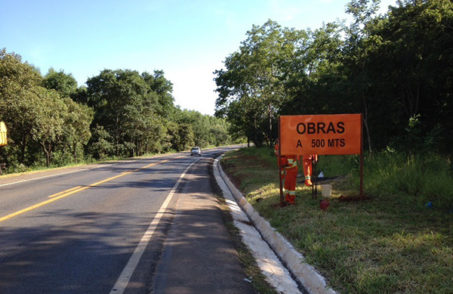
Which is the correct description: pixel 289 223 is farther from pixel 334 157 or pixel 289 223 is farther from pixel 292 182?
pixel 334 157

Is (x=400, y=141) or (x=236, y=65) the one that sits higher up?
(x=236, y=65)

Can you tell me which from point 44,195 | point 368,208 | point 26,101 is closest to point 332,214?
point 368,208

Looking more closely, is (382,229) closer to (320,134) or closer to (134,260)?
(320,134)

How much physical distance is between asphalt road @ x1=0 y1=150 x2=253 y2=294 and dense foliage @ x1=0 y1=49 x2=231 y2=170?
19691mm

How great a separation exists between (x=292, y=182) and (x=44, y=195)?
7.50 meters

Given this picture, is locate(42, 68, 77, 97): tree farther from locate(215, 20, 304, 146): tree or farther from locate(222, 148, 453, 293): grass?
locate(222, 148, 453, 293): grass

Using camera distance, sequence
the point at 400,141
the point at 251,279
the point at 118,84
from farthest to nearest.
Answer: the point at 118,84, the point at 400,141, the point at 251,279

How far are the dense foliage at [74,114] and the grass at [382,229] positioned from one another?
23.6m

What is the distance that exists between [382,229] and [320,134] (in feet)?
8.92

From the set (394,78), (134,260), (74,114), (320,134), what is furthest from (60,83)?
(134,260)

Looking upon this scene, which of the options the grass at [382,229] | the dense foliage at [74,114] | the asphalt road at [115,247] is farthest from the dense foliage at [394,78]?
the dense foliage at [74,114]

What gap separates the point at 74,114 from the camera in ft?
110

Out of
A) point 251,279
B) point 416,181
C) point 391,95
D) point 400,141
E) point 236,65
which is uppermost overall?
point 236,65

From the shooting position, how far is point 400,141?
1034cm
